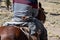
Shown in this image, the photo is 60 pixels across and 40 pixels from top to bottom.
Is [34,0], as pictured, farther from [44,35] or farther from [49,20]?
[49,20]

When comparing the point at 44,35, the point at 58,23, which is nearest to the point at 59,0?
the point at 58,23

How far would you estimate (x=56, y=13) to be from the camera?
14.0 meters

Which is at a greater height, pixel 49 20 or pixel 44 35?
pixel 44 35

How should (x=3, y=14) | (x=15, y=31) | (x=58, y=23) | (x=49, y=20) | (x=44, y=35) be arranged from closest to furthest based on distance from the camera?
(x=15, y=31)
(x=44, y=35)
(x=58, y=23)
(x=49, y=20)
(x=3, y=14)

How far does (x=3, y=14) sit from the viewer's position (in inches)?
526

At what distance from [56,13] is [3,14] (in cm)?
287

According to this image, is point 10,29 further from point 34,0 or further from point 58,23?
point 58,23

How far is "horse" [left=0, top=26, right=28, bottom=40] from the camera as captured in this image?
3205 millimetres

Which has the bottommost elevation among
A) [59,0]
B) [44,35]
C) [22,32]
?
[59,0]

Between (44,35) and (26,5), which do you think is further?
(44,35)

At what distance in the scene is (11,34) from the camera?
10.6 ft

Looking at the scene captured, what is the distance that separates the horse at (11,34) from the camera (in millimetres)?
3205

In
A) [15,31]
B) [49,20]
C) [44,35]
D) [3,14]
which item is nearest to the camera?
[15,31]

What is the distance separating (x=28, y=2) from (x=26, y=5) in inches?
2.2
